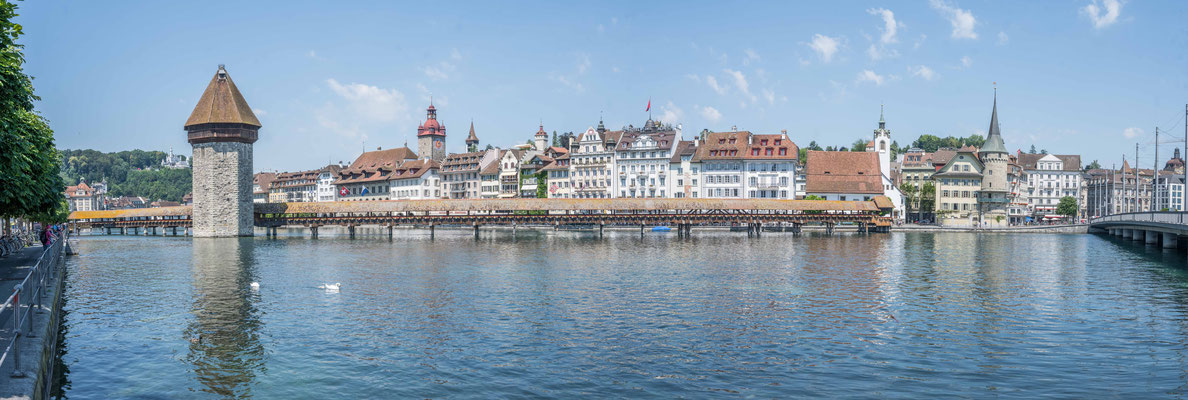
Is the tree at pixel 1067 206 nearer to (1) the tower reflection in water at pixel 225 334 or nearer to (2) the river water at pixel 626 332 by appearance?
(2) the river water at pixel 626 332

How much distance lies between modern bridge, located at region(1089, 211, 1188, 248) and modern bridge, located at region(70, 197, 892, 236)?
2399 cm

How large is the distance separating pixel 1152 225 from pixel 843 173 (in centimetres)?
5424

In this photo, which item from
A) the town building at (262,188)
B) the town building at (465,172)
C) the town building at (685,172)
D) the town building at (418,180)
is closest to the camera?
the town building at (685,172)

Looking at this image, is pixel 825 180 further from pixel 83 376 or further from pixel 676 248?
pixel 83 376

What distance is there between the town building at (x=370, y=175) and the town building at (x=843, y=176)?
6749cm

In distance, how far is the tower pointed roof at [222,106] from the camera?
87.0 metres

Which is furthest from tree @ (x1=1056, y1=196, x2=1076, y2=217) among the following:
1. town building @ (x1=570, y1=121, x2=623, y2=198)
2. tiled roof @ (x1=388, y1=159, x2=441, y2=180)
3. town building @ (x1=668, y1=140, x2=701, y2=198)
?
tiled roof @ (x1=388, y1=159, x2=441, y2=180)

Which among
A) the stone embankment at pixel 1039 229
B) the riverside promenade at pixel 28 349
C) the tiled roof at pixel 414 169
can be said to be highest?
the tiled roof at pixel 414 169

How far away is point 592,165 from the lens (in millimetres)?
125438

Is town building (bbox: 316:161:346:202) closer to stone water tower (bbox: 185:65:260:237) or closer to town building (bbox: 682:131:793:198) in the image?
stone water tower (bbox: 185:65:260:237)

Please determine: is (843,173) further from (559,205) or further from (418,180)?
(418,180)

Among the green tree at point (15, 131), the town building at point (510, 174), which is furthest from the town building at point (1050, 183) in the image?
the green tree at point (15, 131)

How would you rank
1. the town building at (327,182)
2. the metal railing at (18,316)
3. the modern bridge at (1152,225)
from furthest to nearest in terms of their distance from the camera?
the town building at (327,182) → the modern bridge at (1152,225) → the metal railing at (18,316)

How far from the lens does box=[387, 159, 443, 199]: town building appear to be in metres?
148
